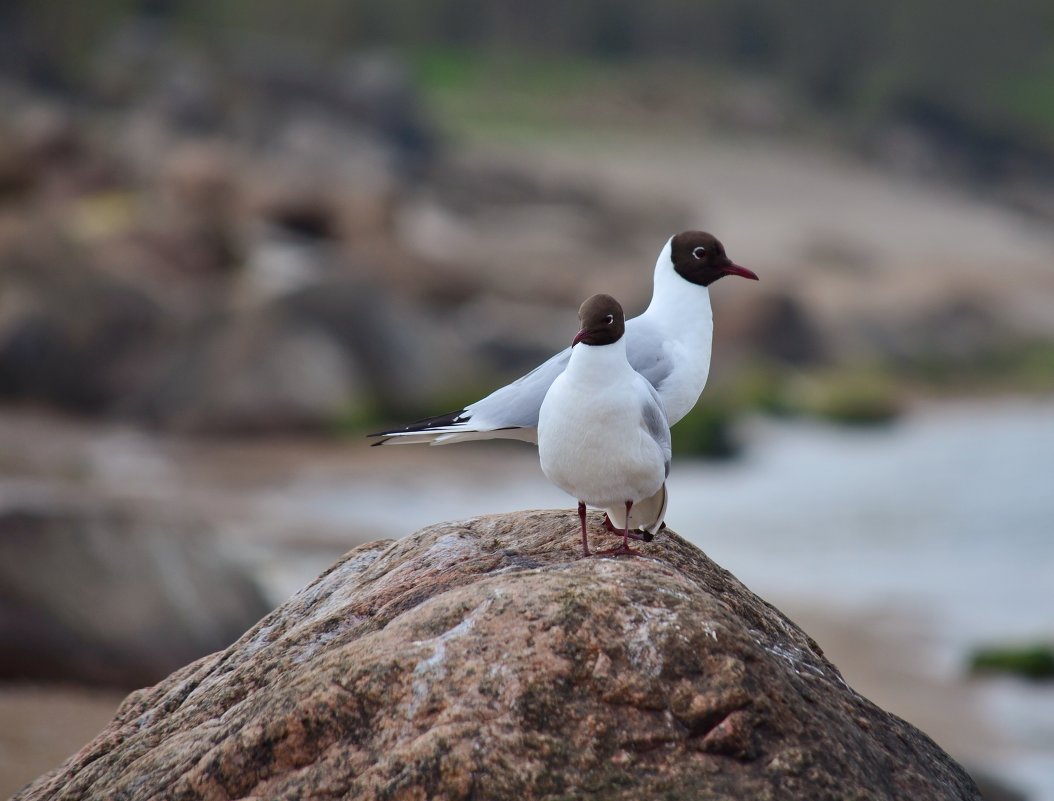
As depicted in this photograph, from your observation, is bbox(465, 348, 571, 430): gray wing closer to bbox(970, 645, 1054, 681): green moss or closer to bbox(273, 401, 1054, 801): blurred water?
bbox(273, 401, 1054, 801): blurred water

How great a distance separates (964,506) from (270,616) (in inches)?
642

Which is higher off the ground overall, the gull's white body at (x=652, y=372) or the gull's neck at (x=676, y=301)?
the gull's neck at (x=676, y=301)

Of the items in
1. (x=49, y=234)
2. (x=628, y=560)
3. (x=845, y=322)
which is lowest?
(x=628, y=560)

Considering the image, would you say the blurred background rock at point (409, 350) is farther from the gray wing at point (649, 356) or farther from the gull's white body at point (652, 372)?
the gray wing at point (649, 356)

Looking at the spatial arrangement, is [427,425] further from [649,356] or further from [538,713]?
[538,713]

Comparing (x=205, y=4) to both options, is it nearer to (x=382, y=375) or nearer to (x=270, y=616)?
(x=382, y=375)

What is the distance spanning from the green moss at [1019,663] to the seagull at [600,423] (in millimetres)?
8964

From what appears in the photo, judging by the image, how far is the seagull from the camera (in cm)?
469

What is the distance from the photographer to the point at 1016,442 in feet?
82.1

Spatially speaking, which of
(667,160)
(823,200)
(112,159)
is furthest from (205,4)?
(112,159)

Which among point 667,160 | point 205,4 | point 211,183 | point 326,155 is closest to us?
point 211,183

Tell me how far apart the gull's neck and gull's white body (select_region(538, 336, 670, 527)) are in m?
1.05

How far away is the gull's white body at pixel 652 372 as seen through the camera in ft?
17.3

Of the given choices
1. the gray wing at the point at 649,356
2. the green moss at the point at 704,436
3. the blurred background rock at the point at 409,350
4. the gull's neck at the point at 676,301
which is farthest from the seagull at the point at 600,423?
the green moss at the point at 704,436
